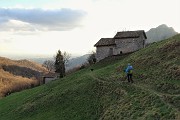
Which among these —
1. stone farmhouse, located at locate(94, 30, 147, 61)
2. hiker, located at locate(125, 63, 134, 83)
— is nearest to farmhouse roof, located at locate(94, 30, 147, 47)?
stone farmhouse, located at locate(94, 30, 147, 61)

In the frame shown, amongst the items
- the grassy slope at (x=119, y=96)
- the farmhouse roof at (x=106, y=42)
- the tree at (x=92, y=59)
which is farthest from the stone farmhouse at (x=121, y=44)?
the grassy slope at (x=119, y=96)

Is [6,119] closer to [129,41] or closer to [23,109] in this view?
[23,109]

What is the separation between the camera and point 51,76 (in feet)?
368

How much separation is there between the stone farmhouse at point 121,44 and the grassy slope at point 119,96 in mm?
19439

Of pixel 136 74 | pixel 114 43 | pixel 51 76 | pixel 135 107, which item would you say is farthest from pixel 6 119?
pixel 51 76

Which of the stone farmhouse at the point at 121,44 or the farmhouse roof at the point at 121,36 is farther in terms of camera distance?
the farmhouse roof at the point at 121,36

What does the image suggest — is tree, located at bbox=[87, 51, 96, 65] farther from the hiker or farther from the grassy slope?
the hiker

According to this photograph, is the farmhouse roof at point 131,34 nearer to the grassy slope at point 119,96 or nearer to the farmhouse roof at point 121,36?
the farmhouse roof at point 121,36

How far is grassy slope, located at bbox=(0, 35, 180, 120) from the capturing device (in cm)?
3688

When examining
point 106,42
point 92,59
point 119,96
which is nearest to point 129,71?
point 119,96

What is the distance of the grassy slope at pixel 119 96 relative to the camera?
36875 millimetres

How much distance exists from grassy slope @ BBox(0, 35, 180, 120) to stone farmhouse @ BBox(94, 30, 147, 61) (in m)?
19.4

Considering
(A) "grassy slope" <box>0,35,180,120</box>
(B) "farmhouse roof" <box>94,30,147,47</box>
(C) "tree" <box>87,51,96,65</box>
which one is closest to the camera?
(A) "grassy slope" <box>0,35,180,120</box>

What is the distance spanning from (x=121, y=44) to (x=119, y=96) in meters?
39.5
